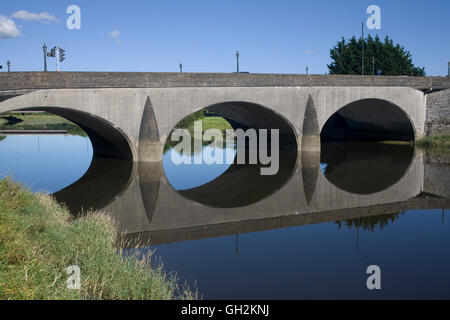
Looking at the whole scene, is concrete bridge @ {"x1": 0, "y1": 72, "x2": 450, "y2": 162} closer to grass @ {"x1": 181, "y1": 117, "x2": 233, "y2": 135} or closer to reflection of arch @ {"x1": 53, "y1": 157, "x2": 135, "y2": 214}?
reflection of arch @ {"x1": 53, "y1": 157, "x2": 135, "y2": 214}

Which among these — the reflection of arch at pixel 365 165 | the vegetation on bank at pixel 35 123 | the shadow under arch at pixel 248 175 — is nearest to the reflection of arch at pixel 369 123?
the reflection of arch at pixel 365 165

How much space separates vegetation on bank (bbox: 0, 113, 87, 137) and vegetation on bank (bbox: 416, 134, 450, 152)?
3590cm

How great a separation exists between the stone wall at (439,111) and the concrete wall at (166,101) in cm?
383

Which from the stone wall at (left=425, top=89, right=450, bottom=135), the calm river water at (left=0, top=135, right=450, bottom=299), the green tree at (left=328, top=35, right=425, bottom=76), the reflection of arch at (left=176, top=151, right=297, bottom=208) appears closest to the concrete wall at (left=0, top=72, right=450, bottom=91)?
the stone wall at (left=425, top=89, right=450, bottom=135)

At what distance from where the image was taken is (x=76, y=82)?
24.2m

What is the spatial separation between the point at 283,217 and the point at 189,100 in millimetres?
13283

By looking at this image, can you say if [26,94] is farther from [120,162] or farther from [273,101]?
[273,101]

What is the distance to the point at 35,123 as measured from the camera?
7156cm

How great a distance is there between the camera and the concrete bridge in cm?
2383

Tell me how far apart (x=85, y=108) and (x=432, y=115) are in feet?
87.1

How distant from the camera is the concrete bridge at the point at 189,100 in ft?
78.2

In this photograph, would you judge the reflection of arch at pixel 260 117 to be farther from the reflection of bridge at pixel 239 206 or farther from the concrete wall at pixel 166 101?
the reflection of bridge at pixel 239 206

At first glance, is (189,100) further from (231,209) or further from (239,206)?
(231,209)

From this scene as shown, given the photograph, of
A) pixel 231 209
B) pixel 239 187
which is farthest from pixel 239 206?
pixel 239 187
